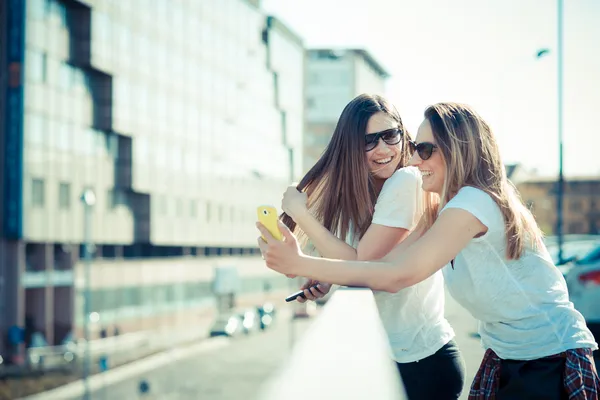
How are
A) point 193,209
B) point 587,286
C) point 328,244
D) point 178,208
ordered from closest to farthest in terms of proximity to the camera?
point 328,244 → point 587,286 → point 178,208 → point 193,209

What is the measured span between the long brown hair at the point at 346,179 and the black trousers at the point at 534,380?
30.6 inches

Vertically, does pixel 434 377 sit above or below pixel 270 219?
below

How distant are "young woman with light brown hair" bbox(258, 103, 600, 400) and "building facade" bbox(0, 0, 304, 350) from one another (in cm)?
4550

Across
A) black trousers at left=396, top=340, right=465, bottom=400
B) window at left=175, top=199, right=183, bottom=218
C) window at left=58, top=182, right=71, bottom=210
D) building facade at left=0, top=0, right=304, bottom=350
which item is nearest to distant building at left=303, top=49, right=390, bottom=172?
building facade at left=0, top=0, right=304, bottom=350

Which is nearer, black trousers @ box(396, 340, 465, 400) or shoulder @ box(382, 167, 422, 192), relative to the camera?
black trousers @ box(396, 340, 465, 400)

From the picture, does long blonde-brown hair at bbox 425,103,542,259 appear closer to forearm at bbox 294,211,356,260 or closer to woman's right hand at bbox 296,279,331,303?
forearm at bbox 294,211,356,260

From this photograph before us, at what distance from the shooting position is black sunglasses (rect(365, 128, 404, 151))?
10.1ft

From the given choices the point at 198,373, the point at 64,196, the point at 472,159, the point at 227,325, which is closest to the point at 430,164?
the point at 472,159

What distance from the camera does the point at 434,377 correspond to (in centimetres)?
276

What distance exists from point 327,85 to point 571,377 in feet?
380

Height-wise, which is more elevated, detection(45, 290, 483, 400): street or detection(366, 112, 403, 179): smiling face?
detection(366, 112, 403, 179): smiling face

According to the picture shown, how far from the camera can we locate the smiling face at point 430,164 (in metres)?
2.58

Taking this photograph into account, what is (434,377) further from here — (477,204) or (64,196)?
(64,196)

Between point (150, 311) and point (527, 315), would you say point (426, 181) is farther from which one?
point (150, 311)
